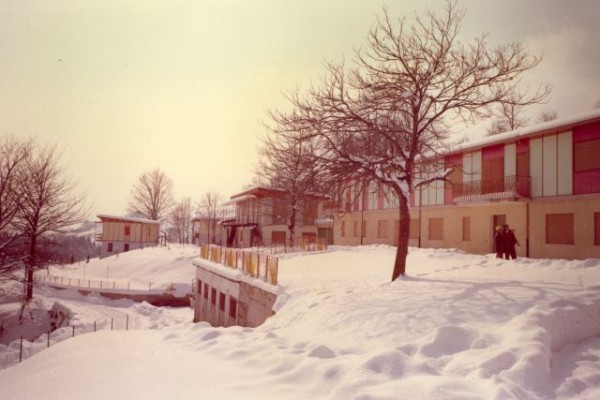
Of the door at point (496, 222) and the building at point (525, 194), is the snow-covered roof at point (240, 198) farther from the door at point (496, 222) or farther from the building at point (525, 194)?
the door at point (496, 222)

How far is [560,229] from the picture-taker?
19234 millimetres

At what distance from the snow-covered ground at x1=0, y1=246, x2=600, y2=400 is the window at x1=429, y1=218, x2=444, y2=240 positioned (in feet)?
45.4

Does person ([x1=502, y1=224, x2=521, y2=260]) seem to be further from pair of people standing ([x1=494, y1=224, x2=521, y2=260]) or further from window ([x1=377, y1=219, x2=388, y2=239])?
window ([x1=377, y1=219, x2=388, y2=239])

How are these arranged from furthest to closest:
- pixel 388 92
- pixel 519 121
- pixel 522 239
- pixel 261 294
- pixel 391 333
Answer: pixel 519 121
pixel 522 239
pixel 261 294
pixel 388 92
pixel 391 333

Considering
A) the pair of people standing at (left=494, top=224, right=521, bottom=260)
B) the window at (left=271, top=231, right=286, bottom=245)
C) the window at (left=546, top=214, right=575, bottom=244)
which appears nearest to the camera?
the pair of people standing at (left=494, top=224, right=521, bottom=260)

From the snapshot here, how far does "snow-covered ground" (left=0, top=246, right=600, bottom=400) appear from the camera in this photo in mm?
5555

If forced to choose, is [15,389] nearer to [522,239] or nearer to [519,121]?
[522,239]

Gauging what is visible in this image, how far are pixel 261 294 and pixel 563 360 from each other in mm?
10225

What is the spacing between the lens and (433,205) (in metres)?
27.0

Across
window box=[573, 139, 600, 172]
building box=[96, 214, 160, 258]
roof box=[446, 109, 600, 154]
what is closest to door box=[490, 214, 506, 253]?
roof box=[446, 109, 600, 154]

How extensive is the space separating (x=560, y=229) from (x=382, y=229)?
13955 millimetres

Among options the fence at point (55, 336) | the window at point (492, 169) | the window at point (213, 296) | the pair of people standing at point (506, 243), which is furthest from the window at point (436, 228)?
the fence at point (55, 336)

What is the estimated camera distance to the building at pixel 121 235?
192ft

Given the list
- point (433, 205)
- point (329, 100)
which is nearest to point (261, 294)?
point (329, 100)
